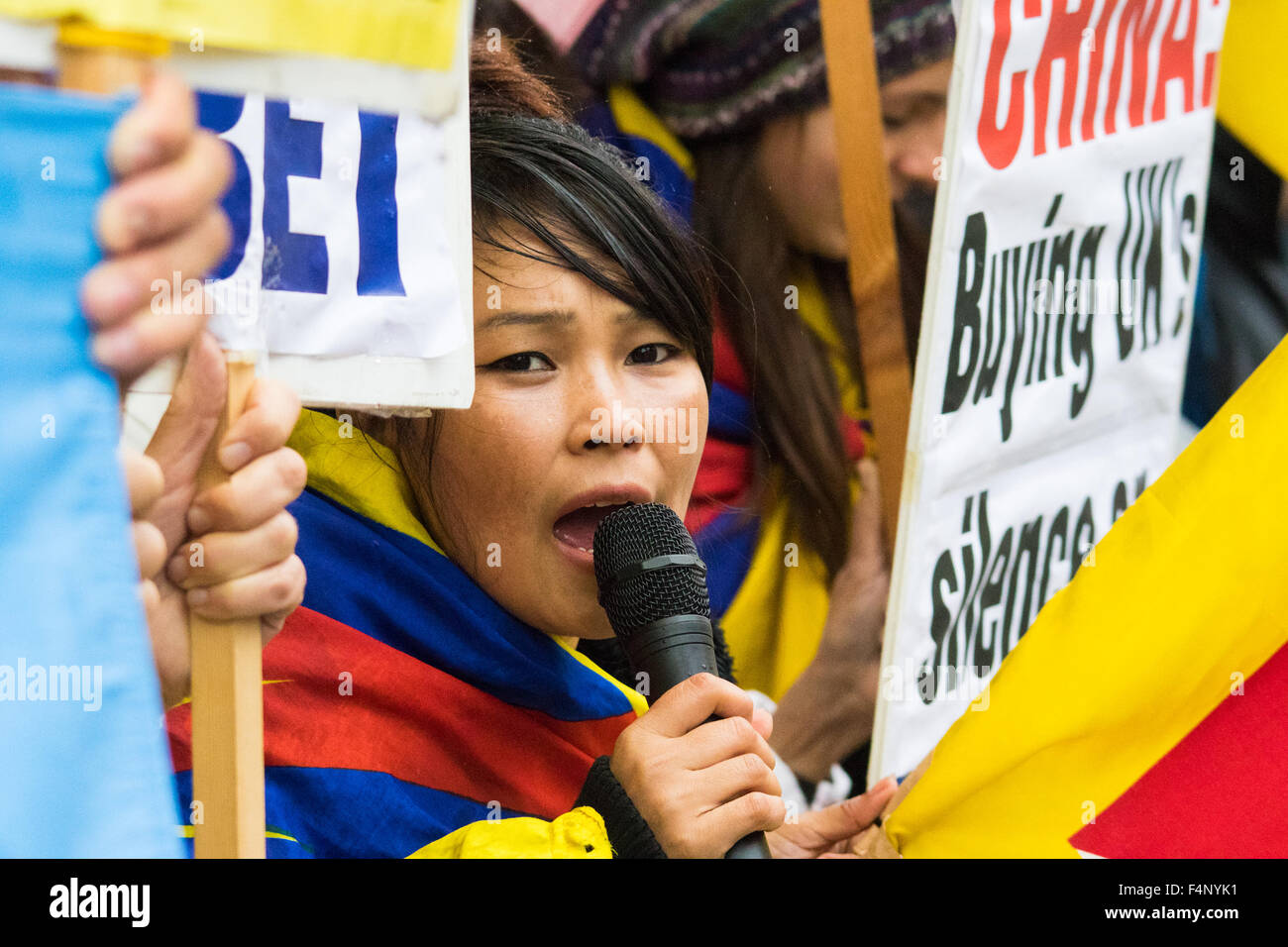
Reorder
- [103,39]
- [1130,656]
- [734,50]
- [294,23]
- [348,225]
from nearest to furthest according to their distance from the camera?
[103,39] → [294,23] → [348,225] → [1130,656] → [734,50]

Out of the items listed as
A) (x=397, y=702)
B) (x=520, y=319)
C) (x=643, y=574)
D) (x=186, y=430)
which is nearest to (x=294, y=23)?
(x=186, y=430)

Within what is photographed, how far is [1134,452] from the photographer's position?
2139mm

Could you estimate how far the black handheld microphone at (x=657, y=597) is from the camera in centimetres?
120

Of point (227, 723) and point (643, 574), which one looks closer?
point (227, 723)

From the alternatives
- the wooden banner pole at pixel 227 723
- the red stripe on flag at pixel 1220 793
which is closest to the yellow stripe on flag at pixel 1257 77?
the red stripe on flag at pixel 1220 793

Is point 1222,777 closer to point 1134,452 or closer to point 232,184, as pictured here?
point 1134,452

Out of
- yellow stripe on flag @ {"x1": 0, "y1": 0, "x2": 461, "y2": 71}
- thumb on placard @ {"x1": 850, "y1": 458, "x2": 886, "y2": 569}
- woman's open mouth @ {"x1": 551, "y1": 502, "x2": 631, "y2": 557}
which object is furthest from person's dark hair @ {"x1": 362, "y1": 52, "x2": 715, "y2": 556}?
thumb on placard @ {"x1": 850, "y1": 458, "x2": 886, "y2": 569}

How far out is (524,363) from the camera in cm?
138

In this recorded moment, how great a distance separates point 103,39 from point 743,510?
1399 millimetres

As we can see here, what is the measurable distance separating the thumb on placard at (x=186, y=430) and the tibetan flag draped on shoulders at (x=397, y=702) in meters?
0.32

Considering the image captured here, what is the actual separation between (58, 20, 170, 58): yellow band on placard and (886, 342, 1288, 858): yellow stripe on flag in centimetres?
111

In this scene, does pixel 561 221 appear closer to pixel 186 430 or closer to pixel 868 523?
pixel 186 430
